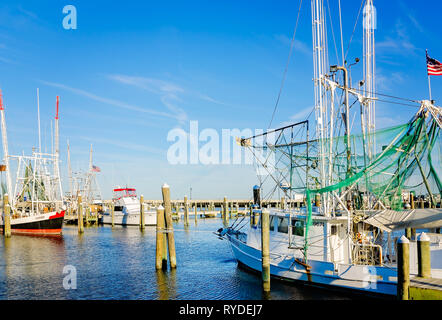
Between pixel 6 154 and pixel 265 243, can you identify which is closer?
pixel 265 243

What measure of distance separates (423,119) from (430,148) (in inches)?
49.3

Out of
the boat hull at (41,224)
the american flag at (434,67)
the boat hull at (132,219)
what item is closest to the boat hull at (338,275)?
the american flag at (434,67)

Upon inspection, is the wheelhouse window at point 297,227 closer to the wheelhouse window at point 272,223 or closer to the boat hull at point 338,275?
the boat hull at point 338,275

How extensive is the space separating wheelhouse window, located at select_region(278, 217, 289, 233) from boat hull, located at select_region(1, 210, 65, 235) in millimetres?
35987

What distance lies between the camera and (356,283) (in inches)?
693

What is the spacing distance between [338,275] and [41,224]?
42673 mm

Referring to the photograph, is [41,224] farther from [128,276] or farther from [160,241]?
[160,241]

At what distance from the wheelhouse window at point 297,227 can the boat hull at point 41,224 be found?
37250mm

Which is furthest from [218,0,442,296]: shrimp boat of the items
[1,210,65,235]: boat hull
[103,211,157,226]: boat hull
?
[103,211,157,226]: boat hull

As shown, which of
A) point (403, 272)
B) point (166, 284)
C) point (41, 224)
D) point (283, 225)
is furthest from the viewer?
point (41, 224)

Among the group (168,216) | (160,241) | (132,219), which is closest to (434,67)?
(168,216)

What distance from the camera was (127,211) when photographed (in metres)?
66.4
